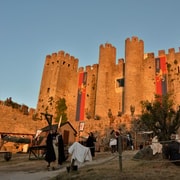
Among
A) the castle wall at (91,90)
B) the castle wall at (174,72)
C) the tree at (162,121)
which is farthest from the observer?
the castle wall at (91,90)

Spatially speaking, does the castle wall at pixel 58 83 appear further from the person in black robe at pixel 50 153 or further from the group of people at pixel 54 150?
the person in black robe at pixel 50 153

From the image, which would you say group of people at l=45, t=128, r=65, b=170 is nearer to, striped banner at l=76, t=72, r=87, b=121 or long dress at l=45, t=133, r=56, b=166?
long dress at l=45, t=133, r=56, b=166

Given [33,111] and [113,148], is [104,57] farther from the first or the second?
[113,148]

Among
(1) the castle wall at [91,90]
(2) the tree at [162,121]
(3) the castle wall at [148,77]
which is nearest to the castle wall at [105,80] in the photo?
(1) the castle wall at [91,90]

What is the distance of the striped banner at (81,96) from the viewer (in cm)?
3362

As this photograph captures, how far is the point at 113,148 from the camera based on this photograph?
13.5 metres

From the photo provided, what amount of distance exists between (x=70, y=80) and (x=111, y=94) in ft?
25.9

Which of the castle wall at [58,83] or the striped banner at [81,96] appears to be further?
the castle wall at [58,83]

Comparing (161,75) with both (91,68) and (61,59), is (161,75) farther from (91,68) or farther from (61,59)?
(61,59)

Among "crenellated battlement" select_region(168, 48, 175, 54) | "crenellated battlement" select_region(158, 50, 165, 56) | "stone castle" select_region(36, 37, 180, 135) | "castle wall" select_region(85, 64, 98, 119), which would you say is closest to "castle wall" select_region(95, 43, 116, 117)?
"stone castle" select_region(36, 37, 180, 135)

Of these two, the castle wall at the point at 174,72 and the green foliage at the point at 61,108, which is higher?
the castle wall at the point at 174,72

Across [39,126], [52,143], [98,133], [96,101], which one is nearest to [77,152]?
[52,143]

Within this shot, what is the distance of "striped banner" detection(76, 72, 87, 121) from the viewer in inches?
1324

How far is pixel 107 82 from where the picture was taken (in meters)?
33.1
